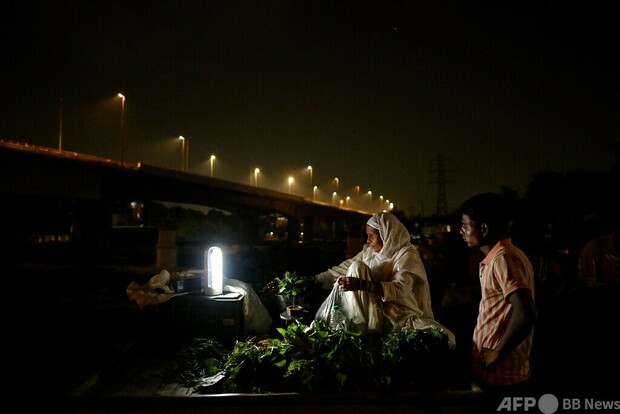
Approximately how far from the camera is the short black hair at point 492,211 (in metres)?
2.53

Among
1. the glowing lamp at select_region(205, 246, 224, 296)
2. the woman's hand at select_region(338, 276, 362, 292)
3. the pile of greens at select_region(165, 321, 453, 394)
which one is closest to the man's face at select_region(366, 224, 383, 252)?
the woman's hand at select_region(338, 276, 362, 292)

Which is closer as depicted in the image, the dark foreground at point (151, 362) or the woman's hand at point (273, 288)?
the dark foreground at point (151, 362)

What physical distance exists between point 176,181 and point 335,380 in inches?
1085

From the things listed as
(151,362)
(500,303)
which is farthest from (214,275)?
(500,303)

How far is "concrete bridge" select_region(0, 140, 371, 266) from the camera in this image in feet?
63.1

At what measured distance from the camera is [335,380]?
10.5 ft

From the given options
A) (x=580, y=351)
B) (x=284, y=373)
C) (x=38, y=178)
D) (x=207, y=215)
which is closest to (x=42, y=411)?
(x=284, y=373)

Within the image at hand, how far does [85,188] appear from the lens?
74.5 feet

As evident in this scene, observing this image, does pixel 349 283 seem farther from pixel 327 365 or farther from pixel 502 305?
pixel 502 305

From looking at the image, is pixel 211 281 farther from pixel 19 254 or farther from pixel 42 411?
pixel 19 254

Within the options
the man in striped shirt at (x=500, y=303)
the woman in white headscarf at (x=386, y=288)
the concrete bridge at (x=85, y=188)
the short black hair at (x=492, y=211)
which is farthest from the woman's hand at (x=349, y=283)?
the concrete bridge at (x=85, y=188)

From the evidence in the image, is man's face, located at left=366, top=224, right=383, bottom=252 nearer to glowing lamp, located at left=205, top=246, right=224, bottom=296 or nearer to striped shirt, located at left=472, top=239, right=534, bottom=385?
glowing lamp, located at left=205, top=246, right=224, bottom=296

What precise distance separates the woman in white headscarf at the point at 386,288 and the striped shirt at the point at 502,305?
1512 mm

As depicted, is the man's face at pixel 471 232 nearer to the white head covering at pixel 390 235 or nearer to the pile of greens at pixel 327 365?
the pile of greens at pixel 327 365
